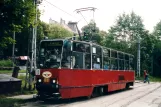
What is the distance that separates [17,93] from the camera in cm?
1847

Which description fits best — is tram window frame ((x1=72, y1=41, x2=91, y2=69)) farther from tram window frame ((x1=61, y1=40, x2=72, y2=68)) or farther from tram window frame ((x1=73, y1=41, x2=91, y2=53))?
tram window frame ((x1=61, y1=40, x2=72, y2=68))

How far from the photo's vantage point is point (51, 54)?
15.9m

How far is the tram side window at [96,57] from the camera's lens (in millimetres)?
18625

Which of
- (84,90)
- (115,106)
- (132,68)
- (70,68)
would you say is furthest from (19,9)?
(132,68)

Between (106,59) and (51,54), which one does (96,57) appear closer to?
(106,59)

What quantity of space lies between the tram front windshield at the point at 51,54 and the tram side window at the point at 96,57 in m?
3.31

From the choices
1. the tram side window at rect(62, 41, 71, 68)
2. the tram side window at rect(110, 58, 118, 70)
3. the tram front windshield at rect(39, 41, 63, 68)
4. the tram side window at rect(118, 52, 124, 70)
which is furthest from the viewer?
the tram side window at rect(118, 52, 124, 70)

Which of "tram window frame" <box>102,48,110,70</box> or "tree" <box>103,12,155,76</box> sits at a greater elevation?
"tree" <box>103,12,155,76</box>

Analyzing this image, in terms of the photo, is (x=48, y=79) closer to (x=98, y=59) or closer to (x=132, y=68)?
(x=98, y=59)

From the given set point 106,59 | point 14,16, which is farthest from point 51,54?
point 106,59

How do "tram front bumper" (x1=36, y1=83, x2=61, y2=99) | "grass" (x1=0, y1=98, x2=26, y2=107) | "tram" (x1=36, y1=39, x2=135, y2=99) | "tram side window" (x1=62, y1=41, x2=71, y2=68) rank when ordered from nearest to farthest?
"grass" (x1=0, y1=98, x2=26, y2=107)
"tram front bumper" (x1=36, y1=83, x2=61, y2=99)
"tram" (x1=36, y1=39, x2=135, y2=99)
"tram side window" (x1=62, y1=41, x2=71, y2=68)

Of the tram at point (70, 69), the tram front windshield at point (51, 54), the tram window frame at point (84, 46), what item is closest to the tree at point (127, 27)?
the tram at point (70, 69)

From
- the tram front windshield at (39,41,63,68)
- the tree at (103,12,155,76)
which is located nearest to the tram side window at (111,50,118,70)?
the tram front windshield at (39,41,63,68)

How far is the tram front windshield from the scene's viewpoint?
15.6 m
